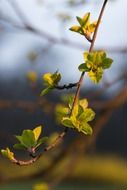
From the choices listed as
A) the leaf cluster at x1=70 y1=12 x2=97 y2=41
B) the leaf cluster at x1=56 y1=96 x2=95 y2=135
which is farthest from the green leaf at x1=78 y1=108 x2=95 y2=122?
the leaf cluster at x1=70 y1=12 x2=97 y2=41

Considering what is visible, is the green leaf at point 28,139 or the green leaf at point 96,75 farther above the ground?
the green leaf at point 96,75

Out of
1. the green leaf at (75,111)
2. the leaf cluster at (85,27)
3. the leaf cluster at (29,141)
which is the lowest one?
the leaf cluster at (29,141)

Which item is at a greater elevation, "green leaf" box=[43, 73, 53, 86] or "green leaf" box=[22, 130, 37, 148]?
"green leaf" box=[43, 73, 53, 86]

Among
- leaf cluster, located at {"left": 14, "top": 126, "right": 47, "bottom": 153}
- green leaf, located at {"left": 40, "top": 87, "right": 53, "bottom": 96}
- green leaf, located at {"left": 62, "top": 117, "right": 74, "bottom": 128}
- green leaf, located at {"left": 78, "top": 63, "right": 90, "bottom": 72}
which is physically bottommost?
leaf cluster, located at {"left": 14, "top": 126, "right": 47, "bottom": 153}

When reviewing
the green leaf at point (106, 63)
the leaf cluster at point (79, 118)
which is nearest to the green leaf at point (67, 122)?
the leaf cluster at point (79, 118)

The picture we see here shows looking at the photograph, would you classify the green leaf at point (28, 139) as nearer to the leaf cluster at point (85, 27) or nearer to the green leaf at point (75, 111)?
the green leaf at point (75, 111)

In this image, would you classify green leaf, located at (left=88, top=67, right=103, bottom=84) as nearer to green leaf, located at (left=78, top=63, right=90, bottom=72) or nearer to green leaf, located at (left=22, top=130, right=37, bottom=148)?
green leaf, located at (left=78, top=63, right=90, bottom=72)

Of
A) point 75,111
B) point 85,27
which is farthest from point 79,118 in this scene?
point 85,27

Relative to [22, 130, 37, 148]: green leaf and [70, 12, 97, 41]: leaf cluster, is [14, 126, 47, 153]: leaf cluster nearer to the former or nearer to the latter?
[22, 130, 37, 148]: green leaf

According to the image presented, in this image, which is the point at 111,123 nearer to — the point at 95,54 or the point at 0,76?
the point at 0,76

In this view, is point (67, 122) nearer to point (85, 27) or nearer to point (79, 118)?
point (79, 118)
